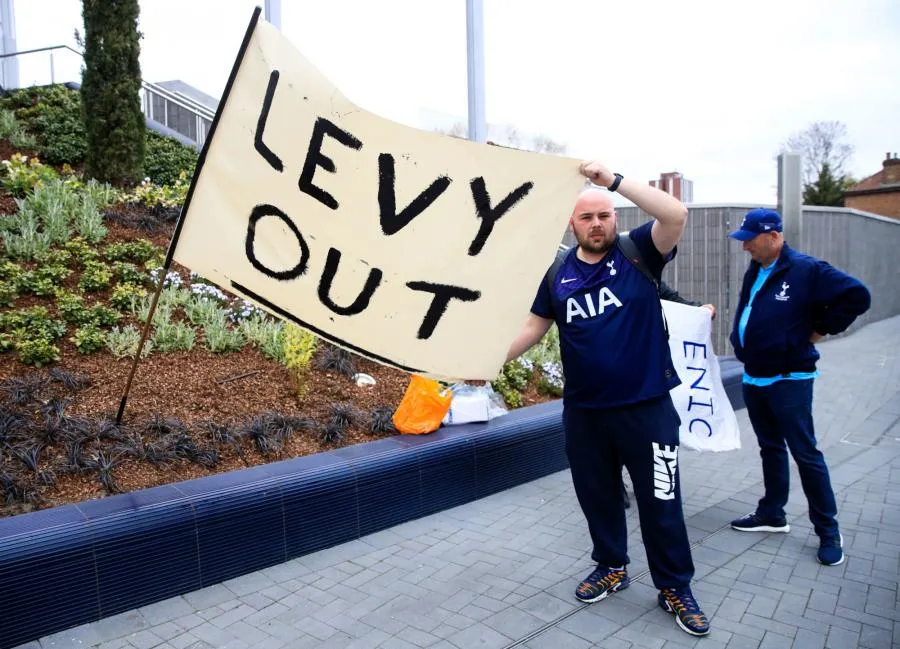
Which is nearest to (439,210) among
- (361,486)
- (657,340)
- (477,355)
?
A: (477,355)

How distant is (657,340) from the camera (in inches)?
140

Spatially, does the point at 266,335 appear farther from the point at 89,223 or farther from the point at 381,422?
the point at 89,223

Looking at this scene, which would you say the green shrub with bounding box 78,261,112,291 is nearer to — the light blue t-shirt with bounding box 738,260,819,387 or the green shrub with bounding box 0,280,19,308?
the green shrub with bounding box 0,280,19,308

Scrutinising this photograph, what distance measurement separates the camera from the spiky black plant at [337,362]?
6.52 m

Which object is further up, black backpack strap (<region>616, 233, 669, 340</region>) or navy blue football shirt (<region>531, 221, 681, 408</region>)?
black backpack strap (<region>616, 233, 669, 340</region>)

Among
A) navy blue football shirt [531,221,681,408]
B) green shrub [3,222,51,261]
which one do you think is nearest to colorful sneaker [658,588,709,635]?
navy blue football shirt [531,221,681,408]

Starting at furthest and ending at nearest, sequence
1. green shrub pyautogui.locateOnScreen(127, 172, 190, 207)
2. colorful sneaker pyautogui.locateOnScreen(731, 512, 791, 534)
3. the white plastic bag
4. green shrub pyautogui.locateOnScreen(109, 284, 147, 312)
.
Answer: green shrub pyautogui.locateOnScreen(127, 172, 190, 207)
green shrub pyautogui.locateOnScreen(109, 284, 147, 312)
the white plastic bag
colorful sneaker pyautogui.locateOnScreen(731, 512, 791, 534)

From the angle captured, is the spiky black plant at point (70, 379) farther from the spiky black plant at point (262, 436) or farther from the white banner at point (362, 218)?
the white banner at point (362, 218)

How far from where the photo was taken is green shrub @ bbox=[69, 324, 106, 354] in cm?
577

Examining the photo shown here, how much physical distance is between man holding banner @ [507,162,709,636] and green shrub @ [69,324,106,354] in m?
3.90

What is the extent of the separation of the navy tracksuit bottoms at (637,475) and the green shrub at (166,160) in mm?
9581

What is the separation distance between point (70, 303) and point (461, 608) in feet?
14.1

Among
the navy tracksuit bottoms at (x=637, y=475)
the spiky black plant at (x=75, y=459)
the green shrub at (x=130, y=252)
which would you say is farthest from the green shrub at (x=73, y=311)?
the navy tracksuit bottoms at (x=637, y=475)

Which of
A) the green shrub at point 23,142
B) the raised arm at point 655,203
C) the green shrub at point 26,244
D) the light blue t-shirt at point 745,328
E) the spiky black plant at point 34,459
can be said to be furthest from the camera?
the green shrub at point 23,142
